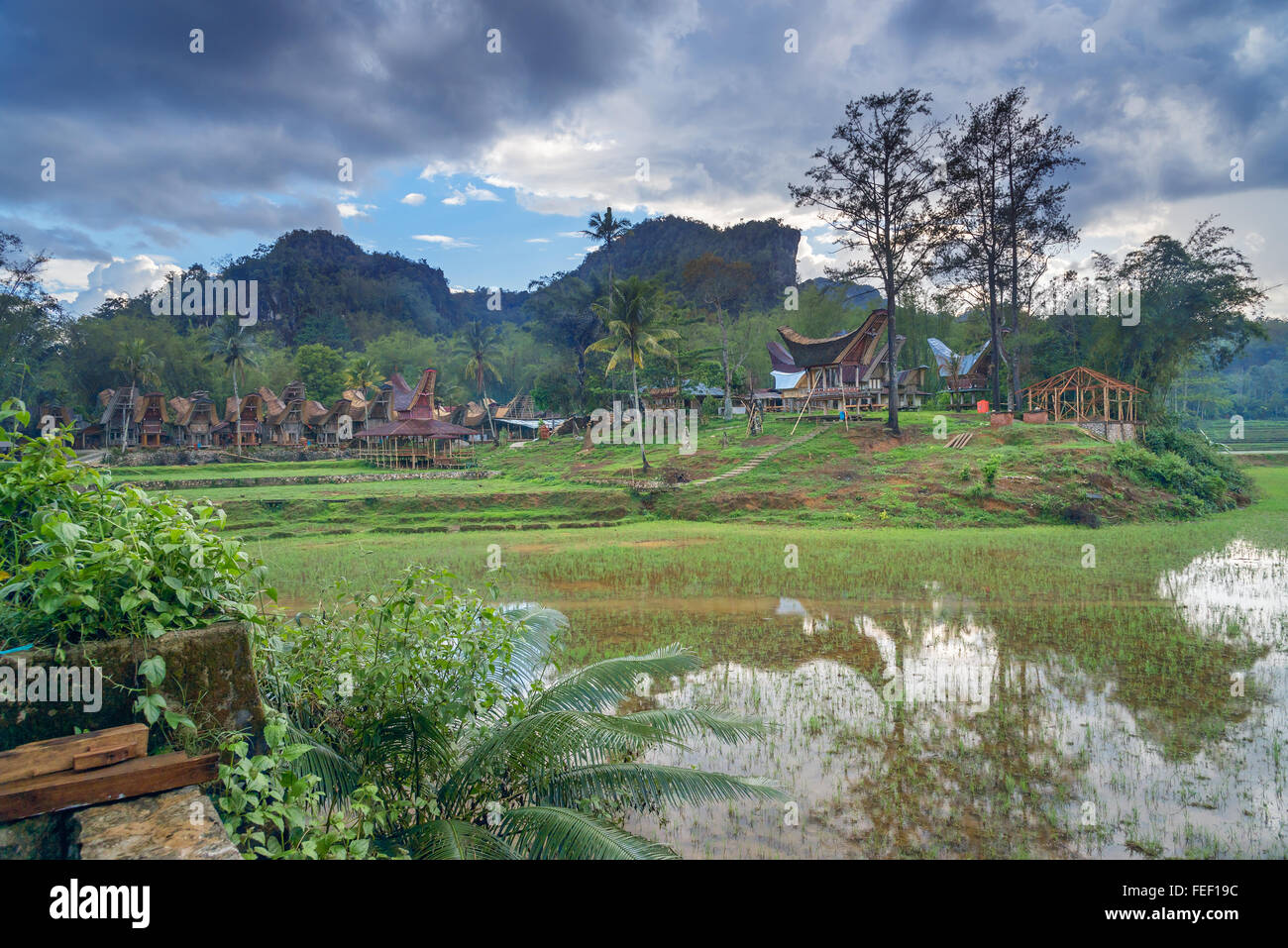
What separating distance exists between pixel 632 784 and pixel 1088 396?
118ft

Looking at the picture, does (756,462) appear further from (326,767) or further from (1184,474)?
(326,767)

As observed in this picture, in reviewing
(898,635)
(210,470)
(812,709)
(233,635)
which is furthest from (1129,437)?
(210,470)

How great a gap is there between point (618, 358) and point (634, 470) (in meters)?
5.51

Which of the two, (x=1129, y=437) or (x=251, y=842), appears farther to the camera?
(x=1129, y=437)

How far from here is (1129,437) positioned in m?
26.8

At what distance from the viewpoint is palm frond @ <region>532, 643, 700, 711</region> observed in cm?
483

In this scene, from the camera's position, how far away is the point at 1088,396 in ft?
108

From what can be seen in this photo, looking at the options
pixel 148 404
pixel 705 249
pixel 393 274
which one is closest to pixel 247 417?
pixel 148 404

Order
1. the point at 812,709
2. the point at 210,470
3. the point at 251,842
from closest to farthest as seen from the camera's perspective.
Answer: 1. the point at 251,842
2. the point at 812,709
3. the point at 210,470

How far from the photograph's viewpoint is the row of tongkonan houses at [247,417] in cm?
4359

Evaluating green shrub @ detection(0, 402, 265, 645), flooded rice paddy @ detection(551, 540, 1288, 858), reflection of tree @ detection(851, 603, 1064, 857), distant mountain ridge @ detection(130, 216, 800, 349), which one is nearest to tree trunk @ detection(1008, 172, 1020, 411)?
flooded rice paddy @ detection(551, 540, 1288, 858)
